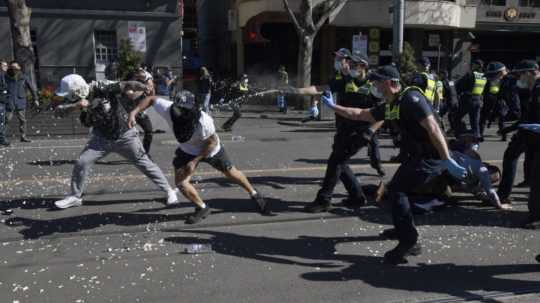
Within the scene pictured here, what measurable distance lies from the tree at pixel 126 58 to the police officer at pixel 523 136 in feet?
54.0

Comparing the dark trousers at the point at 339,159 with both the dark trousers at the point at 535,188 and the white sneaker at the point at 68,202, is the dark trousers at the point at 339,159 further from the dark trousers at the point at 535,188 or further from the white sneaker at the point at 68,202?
the white sneaker at the point at 68,202

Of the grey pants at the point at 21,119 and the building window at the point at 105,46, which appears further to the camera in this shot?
the building window at the point at 105,46

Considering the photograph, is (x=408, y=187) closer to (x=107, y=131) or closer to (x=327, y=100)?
(x=327, y=100)

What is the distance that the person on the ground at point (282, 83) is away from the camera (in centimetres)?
1952

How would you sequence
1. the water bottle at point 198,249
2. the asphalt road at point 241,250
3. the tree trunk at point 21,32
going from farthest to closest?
the tree trunk at point 21,32, the water bottle at point 198,249, the asphalt road at point 241,250

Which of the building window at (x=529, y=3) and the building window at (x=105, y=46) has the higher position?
the building window at (x=529, y=3)

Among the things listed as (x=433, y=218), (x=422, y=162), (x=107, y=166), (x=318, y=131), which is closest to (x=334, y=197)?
(x=433, y=218)

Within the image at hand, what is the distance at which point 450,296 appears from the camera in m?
3.97

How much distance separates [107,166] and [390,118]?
5.60 metres

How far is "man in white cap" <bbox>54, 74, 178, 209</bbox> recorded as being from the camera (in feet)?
19.5

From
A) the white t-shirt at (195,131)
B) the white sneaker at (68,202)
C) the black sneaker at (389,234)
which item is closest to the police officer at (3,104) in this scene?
the white sneaker at (68,202)

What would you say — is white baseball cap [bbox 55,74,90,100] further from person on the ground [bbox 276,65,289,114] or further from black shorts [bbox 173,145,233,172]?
person on the ground [bbox 276,65,289,114]

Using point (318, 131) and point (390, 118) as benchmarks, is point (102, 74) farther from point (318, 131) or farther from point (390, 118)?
point (390, 118)

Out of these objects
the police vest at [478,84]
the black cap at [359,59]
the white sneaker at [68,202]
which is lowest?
the white sneaker at [68,202]
